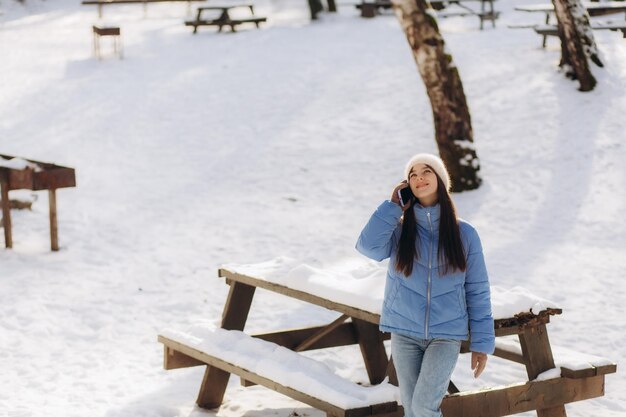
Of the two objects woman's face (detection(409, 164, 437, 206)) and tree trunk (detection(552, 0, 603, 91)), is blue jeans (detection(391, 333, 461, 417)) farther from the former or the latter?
tree trunk (detection(552, 0, 603, 91))

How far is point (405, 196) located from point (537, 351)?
→ 1357mm

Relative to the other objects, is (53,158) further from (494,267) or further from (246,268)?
(246,268)

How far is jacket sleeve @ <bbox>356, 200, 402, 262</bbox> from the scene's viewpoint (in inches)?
185

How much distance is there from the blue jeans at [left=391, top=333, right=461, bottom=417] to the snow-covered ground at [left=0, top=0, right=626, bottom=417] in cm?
177

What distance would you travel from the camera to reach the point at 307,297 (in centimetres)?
581

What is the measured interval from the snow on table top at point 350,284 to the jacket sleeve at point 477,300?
0.53m

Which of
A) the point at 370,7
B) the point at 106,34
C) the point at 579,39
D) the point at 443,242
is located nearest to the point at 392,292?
the point at 443,242

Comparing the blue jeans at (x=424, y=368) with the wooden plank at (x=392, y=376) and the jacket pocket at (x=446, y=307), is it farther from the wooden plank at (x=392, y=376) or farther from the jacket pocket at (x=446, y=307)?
the wooden plank at (x=392, y=376)

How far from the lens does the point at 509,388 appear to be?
5398mm

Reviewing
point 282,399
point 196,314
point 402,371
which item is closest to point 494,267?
point 196,314

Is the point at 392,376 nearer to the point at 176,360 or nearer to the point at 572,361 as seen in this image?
the point at 572,361

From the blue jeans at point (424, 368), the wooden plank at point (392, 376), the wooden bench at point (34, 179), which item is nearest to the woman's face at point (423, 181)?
the blue jeans at point (424, 368)

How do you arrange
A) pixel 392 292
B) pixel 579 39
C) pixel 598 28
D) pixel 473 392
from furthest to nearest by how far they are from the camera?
pixel 598 28 < pixel 579 39 < pixel 473 392 < pixel 392 292

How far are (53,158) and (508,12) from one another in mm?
15421
